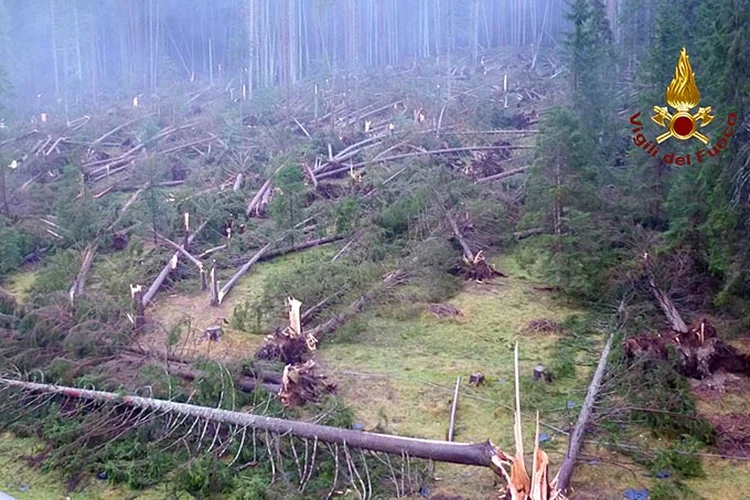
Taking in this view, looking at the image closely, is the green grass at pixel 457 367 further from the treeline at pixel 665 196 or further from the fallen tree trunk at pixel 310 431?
the treeline at pixel 665 196

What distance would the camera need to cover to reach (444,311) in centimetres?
887

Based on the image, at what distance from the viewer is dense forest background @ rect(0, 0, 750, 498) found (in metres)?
7.05

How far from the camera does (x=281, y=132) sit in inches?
768

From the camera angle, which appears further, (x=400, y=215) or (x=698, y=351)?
(x=400, y=215)

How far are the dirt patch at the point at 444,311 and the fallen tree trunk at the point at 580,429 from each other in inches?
86.5

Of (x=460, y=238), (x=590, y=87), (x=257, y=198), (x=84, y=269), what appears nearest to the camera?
(x=84, y=269)

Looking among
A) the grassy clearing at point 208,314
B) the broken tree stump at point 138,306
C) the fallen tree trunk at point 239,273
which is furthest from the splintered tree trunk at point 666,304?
the broken tree stump at point 138,306

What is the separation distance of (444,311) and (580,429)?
350cm

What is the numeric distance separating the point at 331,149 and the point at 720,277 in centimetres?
1122

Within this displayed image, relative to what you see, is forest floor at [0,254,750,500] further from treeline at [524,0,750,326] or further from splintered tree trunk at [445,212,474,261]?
treeline at [524,0,750,326]

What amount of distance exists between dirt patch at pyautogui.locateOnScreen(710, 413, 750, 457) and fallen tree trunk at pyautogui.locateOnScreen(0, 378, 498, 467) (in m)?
Result: 2.52

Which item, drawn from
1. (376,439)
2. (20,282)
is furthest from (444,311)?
(20,282)

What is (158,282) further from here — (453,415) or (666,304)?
(666,304)

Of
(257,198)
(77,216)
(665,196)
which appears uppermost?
(665,196)
